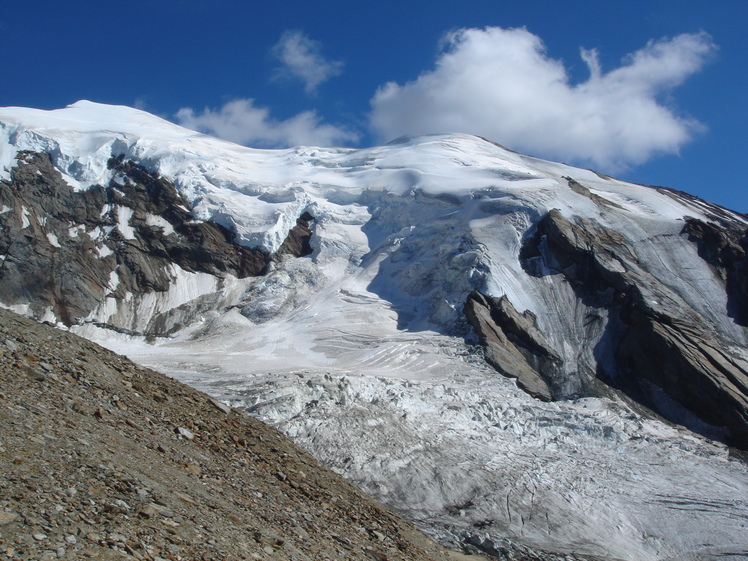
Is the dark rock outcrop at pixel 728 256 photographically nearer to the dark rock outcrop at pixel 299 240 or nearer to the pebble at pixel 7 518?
the dark rock outcrop at pixel 299 240

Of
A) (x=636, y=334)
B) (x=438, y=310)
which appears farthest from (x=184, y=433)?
(x=636, y=334)

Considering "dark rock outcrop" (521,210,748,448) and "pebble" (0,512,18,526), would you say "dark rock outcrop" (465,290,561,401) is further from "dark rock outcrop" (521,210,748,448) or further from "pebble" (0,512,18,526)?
"pebble" (0,512,18,526)

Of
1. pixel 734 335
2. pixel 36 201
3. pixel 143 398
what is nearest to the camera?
pixel 143 398

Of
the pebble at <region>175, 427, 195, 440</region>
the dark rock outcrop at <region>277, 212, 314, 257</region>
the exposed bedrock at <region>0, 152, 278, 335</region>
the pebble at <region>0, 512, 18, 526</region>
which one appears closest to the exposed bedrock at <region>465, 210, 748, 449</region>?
the dark rock outcrop at <region>277, 212, 314, 257</region>

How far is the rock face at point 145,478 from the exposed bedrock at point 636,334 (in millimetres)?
16517

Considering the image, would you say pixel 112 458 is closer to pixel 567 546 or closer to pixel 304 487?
pixel 304 487

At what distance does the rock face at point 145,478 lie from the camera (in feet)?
21.5

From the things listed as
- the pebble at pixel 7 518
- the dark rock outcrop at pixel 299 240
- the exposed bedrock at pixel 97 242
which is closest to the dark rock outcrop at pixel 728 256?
the dark rock outcrop at pixel 299 240

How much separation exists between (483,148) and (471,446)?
39384 millimetres

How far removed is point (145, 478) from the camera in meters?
8.32

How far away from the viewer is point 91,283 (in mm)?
35656

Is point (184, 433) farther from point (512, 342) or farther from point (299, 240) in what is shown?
point (299, 240)

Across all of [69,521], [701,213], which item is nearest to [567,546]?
[69,521]

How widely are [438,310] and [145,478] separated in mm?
25012
